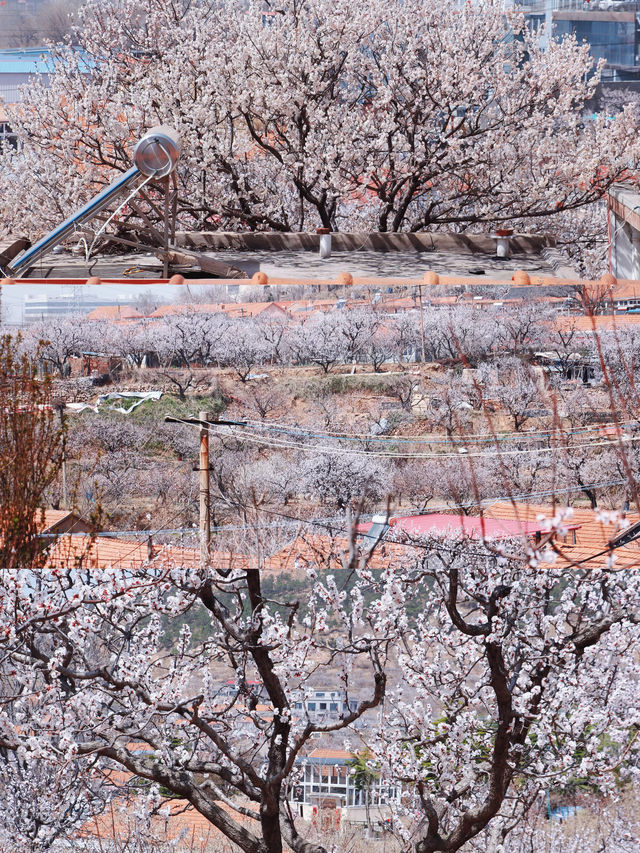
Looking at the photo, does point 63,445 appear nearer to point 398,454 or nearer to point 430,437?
point 398,454

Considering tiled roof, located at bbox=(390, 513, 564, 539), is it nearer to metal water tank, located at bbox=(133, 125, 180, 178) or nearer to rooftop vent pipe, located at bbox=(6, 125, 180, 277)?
rooftop vent pipe, located at bbox=(6, 125, 180, 277)

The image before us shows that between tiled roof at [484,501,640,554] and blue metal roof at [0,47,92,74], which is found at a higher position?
blue metal roof at [0,47,92,74]

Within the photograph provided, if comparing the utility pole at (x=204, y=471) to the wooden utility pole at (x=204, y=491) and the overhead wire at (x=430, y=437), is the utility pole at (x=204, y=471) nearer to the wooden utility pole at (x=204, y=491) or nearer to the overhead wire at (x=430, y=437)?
Answer: the wooden utility pole at (x=204, y=491)

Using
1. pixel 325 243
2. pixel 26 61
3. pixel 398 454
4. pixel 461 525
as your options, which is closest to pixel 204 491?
pixel 398 454

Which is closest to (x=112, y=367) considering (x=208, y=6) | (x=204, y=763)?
(x=204, y=763)

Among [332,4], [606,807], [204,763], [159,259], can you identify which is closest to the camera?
[204,763]

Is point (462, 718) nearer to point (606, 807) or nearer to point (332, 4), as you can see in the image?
point (606, 807)

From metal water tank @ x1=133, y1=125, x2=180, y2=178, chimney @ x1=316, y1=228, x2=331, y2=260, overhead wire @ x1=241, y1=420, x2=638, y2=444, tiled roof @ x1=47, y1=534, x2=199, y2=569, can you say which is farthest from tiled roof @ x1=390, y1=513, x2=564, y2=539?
chimney @ x1=316, y1=228, x2=331, y2=260
